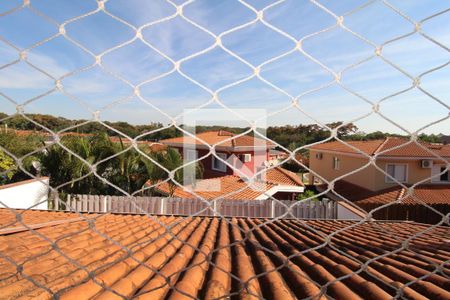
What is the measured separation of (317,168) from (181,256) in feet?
66.3

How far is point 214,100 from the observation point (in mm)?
989

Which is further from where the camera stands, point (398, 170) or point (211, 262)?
point (398, 170)

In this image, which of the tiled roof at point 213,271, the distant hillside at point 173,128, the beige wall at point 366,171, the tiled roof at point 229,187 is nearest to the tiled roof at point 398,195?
the beige wall at point 366,171

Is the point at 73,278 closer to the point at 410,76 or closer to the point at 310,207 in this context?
the point at 410,76

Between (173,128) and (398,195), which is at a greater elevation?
(173,128)

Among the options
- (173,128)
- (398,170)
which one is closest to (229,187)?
(398,170)

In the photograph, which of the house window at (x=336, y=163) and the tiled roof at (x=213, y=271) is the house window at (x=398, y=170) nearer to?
the house window at (x=336, y=163)

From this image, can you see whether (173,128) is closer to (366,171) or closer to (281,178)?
(281,178)

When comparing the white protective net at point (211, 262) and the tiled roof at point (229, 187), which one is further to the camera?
the tiled roof at point (229, 187)

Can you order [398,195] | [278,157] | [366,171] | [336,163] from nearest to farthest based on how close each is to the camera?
[278,157], [398,195], [366,171], [336,163]

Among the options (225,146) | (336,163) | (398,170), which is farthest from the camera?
(336,163)

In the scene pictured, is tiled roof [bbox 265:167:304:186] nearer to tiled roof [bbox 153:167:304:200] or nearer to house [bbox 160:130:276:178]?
tiled roof [bbox 153:167:304:200]

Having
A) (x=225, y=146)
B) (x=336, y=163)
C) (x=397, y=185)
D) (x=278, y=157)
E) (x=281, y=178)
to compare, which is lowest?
(x=397, y=185)

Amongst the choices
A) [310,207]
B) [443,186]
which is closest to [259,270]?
[310,207]
